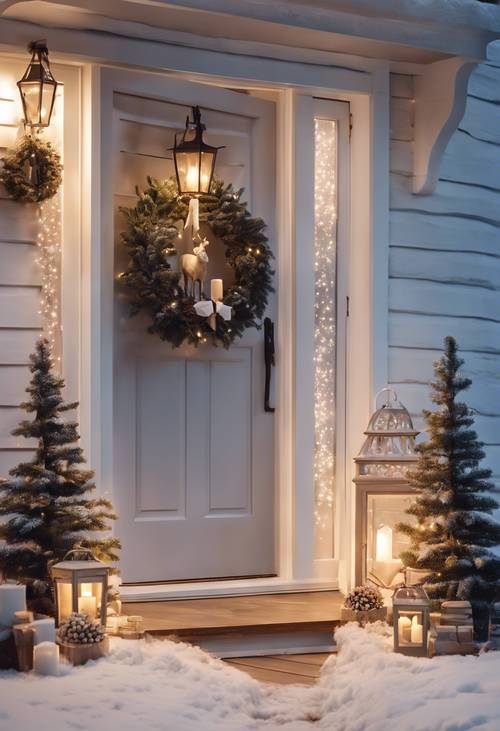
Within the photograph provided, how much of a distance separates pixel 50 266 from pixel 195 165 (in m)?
0.72

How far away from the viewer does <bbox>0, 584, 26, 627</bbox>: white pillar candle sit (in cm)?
378

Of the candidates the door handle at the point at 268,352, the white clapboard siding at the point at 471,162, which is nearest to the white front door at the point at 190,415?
the door handle at the point at 268,352

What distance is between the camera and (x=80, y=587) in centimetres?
391

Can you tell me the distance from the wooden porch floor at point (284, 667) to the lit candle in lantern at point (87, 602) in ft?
2.06

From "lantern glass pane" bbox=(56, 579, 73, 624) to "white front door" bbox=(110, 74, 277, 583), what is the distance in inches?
31.9

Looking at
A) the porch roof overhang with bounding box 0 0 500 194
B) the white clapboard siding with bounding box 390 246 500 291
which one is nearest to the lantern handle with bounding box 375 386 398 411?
the white clapboard siding with bounding box 390 246 500 291

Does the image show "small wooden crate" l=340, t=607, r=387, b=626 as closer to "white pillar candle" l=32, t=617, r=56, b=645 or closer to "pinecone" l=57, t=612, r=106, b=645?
"pinecone" l=57, t=612, r=106, b=645

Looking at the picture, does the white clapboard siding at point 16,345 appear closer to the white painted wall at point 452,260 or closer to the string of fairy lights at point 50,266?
the string of fairy lights at point 50,266

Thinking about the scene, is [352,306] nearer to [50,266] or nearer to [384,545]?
[384,545]

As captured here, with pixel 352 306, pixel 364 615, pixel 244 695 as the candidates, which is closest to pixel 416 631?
pixel 364 615

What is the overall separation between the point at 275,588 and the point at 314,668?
0.67 meters

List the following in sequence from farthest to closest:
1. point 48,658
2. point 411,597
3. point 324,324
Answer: point 324,324 → point 411,597 → point 48,658

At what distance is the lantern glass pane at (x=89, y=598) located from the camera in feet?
12.9

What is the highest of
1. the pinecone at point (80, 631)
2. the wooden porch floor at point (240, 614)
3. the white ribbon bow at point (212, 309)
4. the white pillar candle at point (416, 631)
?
the white ribbon bow at point (212, 309)
